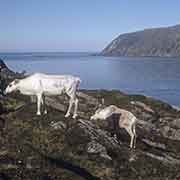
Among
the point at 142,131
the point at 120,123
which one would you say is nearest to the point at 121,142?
the point at 120,123

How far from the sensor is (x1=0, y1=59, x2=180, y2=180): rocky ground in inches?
592

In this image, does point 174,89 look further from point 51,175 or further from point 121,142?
Result: point 51,175

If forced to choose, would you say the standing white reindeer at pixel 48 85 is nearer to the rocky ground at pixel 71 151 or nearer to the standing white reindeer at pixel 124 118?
the rocky ground at pixel 71 151

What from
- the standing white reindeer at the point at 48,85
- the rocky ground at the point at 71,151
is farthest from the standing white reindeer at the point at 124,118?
the standing white reindeer at the point at 48,85

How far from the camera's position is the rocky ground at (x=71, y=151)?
15.0m

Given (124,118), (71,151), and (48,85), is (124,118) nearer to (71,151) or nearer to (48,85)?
(48,85)

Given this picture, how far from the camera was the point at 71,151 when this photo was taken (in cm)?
1712

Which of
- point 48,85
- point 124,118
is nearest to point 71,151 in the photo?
point 48,85

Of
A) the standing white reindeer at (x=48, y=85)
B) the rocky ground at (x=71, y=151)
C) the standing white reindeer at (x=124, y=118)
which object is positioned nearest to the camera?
the rocky ground at (x=71, y=151)

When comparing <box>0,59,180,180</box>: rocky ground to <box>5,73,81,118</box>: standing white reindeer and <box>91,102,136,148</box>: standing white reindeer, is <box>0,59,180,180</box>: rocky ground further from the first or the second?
<box>5,73,81,118</box>: standing white reindeer

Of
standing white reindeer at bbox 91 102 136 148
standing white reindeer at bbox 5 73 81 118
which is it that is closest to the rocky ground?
standing white reindeer at bbox 91 102 136 148

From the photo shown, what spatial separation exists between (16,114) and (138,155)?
7484 mm

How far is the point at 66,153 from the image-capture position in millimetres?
17016

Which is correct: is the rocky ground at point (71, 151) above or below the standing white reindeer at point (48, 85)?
below
